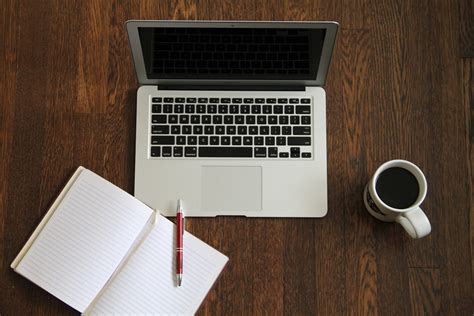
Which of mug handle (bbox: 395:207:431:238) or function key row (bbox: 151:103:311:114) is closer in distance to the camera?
mug handle (bbox: 395:207:431:238)

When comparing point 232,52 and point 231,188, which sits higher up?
point 232,52

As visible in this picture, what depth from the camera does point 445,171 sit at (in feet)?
3.14

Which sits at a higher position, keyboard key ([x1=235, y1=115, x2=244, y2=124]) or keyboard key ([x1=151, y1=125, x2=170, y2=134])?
keyboard key ([x1=235, y1=115, x2=244, y2=124])

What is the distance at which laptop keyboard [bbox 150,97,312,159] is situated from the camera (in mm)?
944

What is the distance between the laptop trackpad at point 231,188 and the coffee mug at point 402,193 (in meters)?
0.18

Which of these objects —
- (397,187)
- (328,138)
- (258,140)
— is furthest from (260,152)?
(397,187)

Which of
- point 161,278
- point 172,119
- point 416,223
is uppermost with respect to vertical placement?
point 172,119

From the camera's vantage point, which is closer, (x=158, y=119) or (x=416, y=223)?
(x=416, y=223)

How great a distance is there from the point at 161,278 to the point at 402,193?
40 cm

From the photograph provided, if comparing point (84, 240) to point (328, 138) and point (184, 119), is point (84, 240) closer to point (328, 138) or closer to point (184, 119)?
point (184, 119)

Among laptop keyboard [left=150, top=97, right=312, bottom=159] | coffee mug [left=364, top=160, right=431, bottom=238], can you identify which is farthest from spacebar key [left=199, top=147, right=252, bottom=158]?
coffee mug [left=364, top=160, right=431, bottom=238]

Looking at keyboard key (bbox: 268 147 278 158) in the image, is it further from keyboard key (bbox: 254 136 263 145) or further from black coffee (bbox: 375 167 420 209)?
black coffee (bbox: 375 167 420 209)

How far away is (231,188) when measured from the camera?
3.09ft

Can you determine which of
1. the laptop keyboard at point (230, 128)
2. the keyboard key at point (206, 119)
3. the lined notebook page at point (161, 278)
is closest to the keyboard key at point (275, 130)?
the laptop keyboard at point (230, 128)
